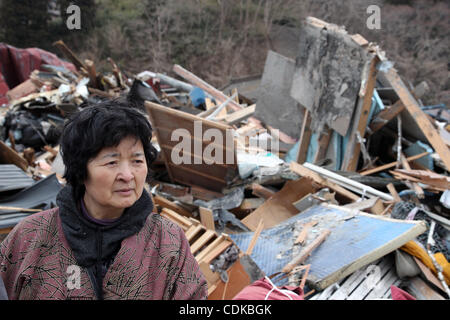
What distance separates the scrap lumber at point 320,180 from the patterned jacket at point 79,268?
3.64 metres

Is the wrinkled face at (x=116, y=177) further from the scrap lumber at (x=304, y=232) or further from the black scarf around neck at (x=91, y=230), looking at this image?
the scrap lumber at (x=304, y=232)

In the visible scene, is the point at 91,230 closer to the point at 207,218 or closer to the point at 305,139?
the point at 207,218

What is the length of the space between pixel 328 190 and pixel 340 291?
Result: 6.24ft

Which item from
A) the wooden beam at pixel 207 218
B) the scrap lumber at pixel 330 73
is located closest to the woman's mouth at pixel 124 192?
the wooden beam at pixel 207 218

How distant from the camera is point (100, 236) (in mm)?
1524

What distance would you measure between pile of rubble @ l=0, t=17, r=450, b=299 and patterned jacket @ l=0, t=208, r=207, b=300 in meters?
1.44

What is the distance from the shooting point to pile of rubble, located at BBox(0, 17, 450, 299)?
3.28 m

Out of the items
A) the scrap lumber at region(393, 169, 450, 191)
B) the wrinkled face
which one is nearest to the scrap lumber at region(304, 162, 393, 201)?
the scrap lumber at region(393, 169, 450, 191)

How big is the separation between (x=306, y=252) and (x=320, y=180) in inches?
72.1

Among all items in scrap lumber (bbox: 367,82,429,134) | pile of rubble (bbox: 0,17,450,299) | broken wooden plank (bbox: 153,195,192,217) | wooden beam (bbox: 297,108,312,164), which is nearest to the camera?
pile of rubble (bbox: 0,17,450,299)

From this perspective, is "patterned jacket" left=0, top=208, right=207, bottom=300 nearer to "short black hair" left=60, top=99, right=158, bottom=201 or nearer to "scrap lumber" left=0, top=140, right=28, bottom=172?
"short black hair" left=60, top=99, right=158, bottom=201

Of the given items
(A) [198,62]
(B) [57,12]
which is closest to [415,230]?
(A) [198,62]

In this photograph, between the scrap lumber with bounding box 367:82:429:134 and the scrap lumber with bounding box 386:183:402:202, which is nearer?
the scrap lumber with bounding box 386:183:402:202

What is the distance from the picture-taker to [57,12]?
17.5m
